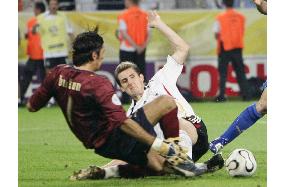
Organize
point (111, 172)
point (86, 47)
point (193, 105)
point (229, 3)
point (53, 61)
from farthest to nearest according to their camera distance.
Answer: point (229, 3) → point (53, 61) → point (193, 105) → point (111, 172) → point (86, 47)

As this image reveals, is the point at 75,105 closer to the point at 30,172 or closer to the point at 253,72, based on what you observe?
the point at 30,172

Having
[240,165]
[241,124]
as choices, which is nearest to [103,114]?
[240,165]

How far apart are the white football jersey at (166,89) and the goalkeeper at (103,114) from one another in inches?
21.9

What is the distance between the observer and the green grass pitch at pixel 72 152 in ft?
28.5

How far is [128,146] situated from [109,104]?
1.42 ft

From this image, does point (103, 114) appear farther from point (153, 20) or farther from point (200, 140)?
point (153, 20)

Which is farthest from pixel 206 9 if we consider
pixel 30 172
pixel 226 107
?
pixel 30 172

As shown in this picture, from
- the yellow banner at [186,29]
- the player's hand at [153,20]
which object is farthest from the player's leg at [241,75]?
the player's hand at [153,20]

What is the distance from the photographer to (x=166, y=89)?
9352mm

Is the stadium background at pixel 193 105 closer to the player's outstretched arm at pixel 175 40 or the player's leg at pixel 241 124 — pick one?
the player's leg at pixel 241 124
